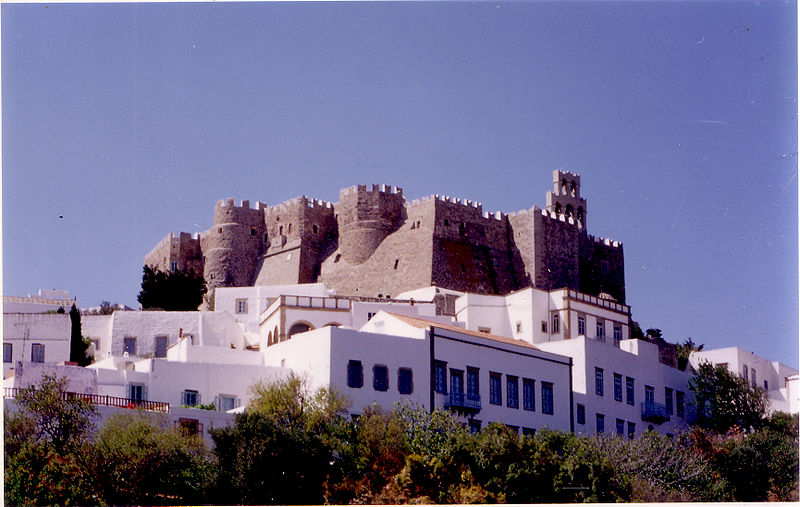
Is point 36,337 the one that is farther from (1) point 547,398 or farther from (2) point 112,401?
(1) point 547,398

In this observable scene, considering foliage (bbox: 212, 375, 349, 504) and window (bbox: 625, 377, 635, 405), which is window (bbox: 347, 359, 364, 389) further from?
window (bbox: 625, 377, 635, 405)

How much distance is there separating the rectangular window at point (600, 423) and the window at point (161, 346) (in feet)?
59.3

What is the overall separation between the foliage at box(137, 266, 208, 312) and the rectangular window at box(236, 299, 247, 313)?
6197 mm

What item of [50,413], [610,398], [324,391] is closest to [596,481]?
[324,391]

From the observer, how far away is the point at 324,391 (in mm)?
34812

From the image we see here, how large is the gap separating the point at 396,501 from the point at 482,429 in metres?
6.12

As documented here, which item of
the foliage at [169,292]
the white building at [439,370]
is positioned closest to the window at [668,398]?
the white building at [439,370]

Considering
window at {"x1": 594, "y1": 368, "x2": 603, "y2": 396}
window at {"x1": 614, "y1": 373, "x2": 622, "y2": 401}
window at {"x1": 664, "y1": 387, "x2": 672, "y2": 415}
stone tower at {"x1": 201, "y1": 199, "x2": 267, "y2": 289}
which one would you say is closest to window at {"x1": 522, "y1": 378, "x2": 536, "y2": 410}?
→ window at {"x1": 594, "y1": 368, "x2": 603, "y2": 396}

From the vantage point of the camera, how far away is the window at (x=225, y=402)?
37.8 meters

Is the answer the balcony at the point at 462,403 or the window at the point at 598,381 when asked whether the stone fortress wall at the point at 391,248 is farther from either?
the balcony at the point at 462,403

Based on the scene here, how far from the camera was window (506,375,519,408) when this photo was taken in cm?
3928

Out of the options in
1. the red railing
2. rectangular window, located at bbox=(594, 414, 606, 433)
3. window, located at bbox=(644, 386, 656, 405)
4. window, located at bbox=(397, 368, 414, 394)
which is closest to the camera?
the red railing

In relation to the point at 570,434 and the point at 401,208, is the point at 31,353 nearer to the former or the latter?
the point at 570,434

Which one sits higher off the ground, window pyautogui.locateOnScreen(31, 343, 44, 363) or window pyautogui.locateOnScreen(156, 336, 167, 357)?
window pyautogui.locateOnScreen(156, 336, 167, 357)
